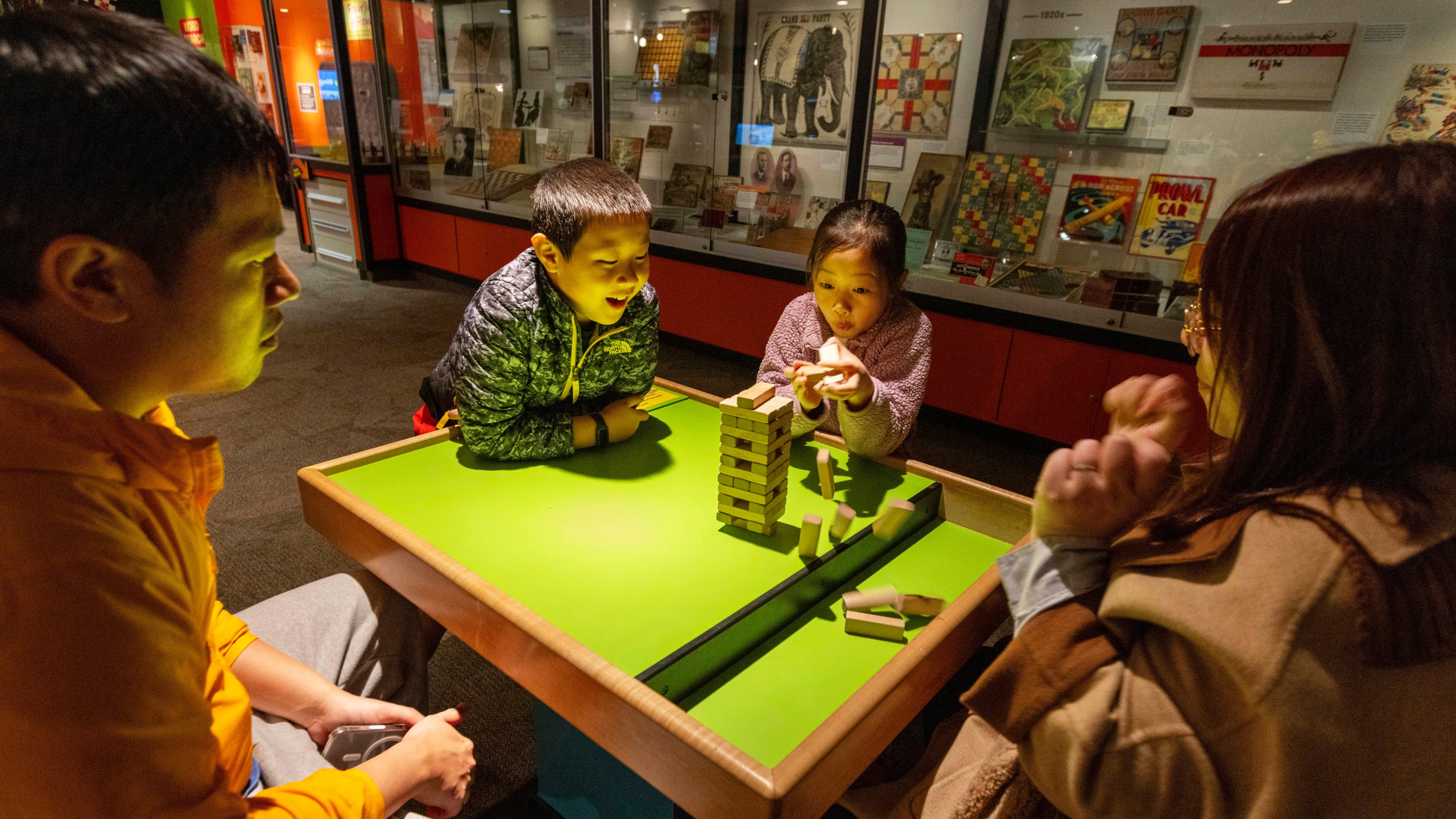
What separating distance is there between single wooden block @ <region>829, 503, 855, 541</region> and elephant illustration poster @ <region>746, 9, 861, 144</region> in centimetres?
307

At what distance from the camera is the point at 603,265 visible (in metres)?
1.61

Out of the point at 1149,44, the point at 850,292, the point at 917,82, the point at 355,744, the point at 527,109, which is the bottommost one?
the point at 355,744

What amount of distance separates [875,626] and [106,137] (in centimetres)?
108

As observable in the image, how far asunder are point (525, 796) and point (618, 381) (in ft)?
3.30

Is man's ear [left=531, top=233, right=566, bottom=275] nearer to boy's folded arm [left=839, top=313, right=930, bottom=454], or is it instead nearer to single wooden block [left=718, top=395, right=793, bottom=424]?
single wooden block [left=718, top=395, right=793, bottom=424]

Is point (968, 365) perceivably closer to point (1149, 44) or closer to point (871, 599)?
point (1149, 44)

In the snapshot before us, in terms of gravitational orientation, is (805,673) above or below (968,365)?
above

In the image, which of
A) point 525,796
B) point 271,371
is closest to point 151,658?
point 525,796

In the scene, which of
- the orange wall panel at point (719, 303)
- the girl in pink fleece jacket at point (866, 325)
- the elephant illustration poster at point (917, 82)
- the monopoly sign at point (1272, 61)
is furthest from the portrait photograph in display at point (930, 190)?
the girl in pink fleece jacket at point (866, 325)

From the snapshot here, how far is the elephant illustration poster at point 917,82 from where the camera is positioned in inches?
144

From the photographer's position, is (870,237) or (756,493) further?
(870,237)

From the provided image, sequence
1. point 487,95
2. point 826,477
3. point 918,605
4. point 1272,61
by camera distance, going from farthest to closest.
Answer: point 487,95 < point 1272,61 < point 826,477 < point 918,605

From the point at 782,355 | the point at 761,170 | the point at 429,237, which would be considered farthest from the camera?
the point at 429,237

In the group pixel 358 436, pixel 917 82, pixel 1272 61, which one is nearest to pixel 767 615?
pixel 358 436
